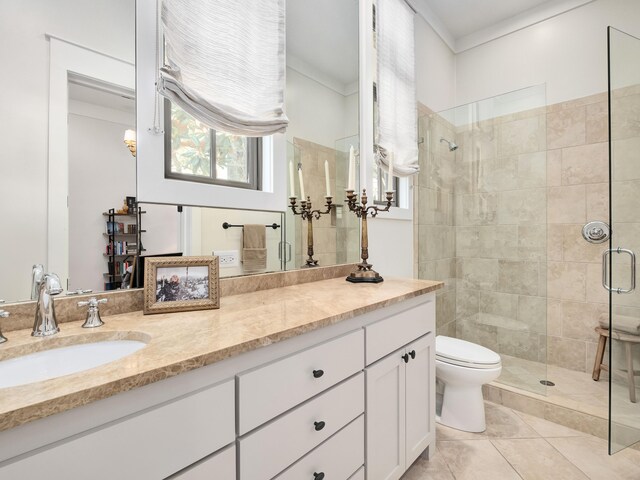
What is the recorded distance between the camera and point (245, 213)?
1346mm

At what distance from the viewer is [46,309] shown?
0.79 meters

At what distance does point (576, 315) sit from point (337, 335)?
7.97 ft

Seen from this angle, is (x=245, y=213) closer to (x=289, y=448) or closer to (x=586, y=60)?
(x=289, y=448)

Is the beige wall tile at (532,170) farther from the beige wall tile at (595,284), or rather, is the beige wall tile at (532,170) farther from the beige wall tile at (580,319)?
the beige wall tile at (580,319)

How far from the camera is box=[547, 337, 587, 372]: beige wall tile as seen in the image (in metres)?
2.39

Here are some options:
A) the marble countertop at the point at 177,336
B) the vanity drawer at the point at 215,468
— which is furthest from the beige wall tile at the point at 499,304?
the vanity drawer at the point at 215,468

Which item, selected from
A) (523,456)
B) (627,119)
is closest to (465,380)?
(523,456)

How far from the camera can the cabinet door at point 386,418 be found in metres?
1.15

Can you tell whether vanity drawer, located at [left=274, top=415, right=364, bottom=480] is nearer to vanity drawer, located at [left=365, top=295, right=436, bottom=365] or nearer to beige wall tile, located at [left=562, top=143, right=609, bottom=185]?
vanity drawer, located at [left=365, top=295, right=436, bottom=365]

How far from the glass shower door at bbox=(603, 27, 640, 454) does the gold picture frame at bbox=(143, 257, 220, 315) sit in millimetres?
1778

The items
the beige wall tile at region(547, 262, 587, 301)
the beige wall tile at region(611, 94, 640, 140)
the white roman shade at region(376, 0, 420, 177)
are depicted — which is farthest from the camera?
the beige wall tile at region(547, 262, 587, 301)

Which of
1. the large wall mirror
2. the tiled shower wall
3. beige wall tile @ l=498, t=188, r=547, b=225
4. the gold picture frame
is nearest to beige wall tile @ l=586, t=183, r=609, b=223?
the tiled shower wall

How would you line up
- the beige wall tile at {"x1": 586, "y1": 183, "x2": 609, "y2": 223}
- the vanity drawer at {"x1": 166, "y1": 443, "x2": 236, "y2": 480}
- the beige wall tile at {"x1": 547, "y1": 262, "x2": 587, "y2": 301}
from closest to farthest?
the vanity drawer at {"x1": 166, "y1": 443, "x2": 236, "y2": 480} < the beige wall tile at {"x1": 586, "y1": 183, "x2": 609, "y2": 223} < the beige wall tile at {"x1": 547, "y1": 262, "x2": 587, "y2": 301}

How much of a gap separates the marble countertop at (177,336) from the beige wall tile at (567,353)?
1.97 metres
